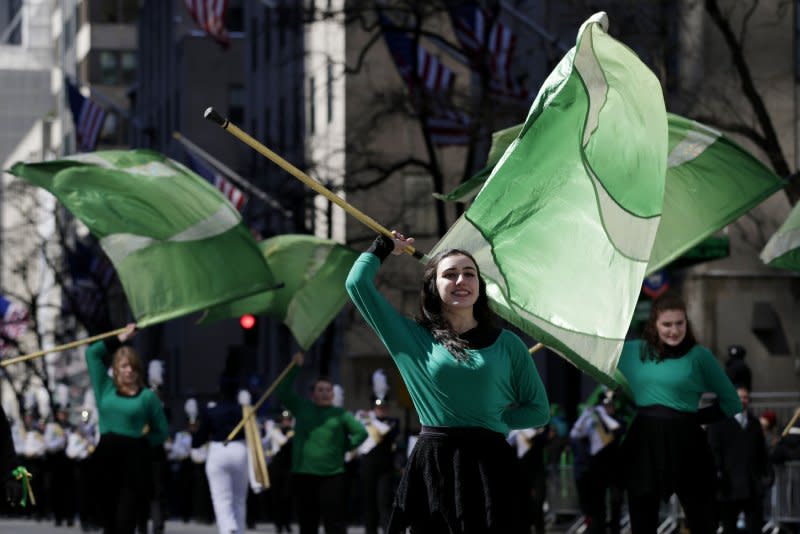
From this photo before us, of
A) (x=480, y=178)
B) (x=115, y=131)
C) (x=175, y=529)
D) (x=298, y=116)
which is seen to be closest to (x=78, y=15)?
(x=115, y=131)

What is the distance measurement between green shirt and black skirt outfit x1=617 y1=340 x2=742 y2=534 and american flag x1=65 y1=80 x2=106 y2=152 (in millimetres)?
30881

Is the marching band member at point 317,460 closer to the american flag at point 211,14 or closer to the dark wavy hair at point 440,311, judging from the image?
the dark wavy hair at point 440,311

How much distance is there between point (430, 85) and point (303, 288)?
14.3 meters

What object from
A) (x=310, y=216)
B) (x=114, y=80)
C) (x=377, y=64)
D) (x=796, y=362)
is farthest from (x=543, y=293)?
(x=114, y=80)

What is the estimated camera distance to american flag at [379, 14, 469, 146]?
33.3 meters

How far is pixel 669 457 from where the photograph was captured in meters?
12.7

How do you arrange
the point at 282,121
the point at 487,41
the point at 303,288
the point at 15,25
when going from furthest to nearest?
the point at 15,25 < the point at 282,121 < the point at 487,41 < the point at 303,288

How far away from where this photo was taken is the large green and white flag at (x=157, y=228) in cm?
1772

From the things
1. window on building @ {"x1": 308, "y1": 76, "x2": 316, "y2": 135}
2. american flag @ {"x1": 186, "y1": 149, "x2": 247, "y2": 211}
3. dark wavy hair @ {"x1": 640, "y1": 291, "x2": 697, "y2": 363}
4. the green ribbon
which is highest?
dark wavy hair @ {"x1": 640, "y1": 291, "x2": 697, "y2": 363}

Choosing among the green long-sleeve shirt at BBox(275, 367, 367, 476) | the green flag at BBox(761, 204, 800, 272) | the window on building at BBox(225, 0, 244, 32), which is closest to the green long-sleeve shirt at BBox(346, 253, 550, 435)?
the green flag at BBox(761, 204, 800, 272)

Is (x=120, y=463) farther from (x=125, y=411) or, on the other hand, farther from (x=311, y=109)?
(x=311, y=109)

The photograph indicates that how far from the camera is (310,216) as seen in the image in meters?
43.5

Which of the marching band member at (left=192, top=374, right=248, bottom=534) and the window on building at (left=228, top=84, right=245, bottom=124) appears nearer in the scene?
the marching band member at (left=192, top=374, right=248, bottom=534)

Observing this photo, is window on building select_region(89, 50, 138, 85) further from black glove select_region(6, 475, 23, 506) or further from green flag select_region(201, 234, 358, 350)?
black glove select_region(6, 475, 23, 506)
